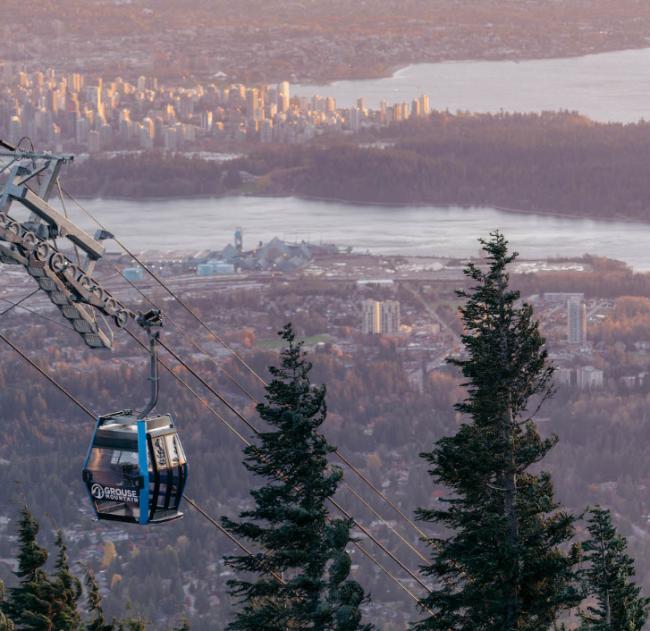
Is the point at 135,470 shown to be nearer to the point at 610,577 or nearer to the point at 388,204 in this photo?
the point at 610,577

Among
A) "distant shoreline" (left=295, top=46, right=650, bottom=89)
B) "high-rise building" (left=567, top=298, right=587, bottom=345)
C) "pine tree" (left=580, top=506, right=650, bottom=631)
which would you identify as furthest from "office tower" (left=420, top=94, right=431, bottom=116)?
"pine tree" (left=580, top=506, right=650, bottom=631)

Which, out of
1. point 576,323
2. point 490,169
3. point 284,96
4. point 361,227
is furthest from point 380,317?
point 284,96

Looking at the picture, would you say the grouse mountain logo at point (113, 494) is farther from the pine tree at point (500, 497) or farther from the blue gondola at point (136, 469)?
the pine tree at point (500, 497)

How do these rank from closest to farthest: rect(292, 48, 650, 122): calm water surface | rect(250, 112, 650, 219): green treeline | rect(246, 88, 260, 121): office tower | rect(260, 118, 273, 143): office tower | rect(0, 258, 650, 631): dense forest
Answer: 1. rect(0, 258, 650, 631): dense forest
2. rect(250, 112, 650, 219): green treeline
3. rect(260, 118, 273, 143): office tower
4. rect(246, 88, 260, 121): office tower
5. rect(292, 48, 650, 122): calm water surface

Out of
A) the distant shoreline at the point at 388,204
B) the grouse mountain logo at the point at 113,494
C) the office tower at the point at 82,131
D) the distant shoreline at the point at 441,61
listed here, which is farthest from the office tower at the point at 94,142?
the grouse mountain logo at the point at 113,494

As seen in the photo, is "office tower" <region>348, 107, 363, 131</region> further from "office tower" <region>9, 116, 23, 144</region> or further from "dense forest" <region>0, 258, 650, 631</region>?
"dense forest" <region>0, 258, 650, 631</region>

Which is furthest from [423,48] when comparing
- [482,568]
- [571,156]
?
[482,568]
